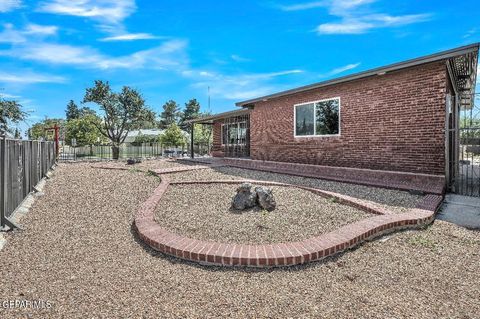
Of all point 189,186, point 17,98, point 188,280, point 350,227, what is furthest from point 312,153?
point 17,98

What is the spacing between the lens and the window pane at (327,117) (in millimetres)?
9638

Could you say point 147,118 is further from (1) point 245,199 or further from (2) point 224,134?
(1) point 245,199

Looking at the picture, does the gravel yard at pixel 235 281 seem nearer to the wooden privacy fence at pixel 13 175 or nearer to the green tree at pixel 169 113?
the wooden privacy fence at pixel 13 175

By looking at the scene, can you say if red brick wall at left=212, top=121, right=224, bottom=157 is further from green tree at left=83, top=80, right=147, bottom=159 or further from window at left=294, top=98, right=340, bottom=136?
green tree at left=83, top=80, right=147, bottom=159

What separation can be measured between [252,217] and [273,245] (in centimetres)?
113

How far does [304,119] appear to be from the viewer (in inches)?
425

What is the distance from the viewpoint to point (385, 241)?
391 cm

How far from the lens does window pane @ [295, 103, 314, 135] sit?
10469mm

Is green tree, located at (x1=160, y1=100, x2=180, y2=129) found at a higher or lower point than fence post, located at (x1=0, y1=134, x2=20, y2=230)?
higher

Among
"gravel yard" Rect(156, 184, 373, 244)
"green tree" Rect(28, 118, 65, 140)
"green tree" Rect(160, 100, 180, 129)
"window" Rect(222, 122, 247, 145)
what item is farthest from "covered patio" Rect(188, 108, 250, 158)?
"green tree" Rect(160, 100, 180, 129)

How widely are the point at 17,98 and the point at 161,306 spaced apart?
16.4 meters

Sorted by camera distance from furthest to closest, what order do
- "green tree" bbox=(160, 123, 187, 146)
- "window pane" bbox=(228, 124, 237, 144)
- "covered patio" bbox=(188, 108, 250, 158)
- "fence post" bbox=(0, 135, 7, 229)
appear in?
1. "green tree" bbox=(160, 123, 187, 146)
2. "window pane" bbox=(228, 124, 237, 144)
3. "covered patio" bbox=(188, 108, 250, 158)
4. "fence post" bbox=(0, 135, 7, 229)

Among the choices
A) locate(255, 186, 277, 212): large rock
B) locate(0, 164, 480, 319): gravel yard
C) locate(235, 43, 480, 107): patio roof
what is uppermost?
locate(235, 43, 480, 107): patio roof

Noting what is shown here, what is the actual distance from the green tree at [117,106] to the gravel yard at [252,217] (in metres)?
25.8
